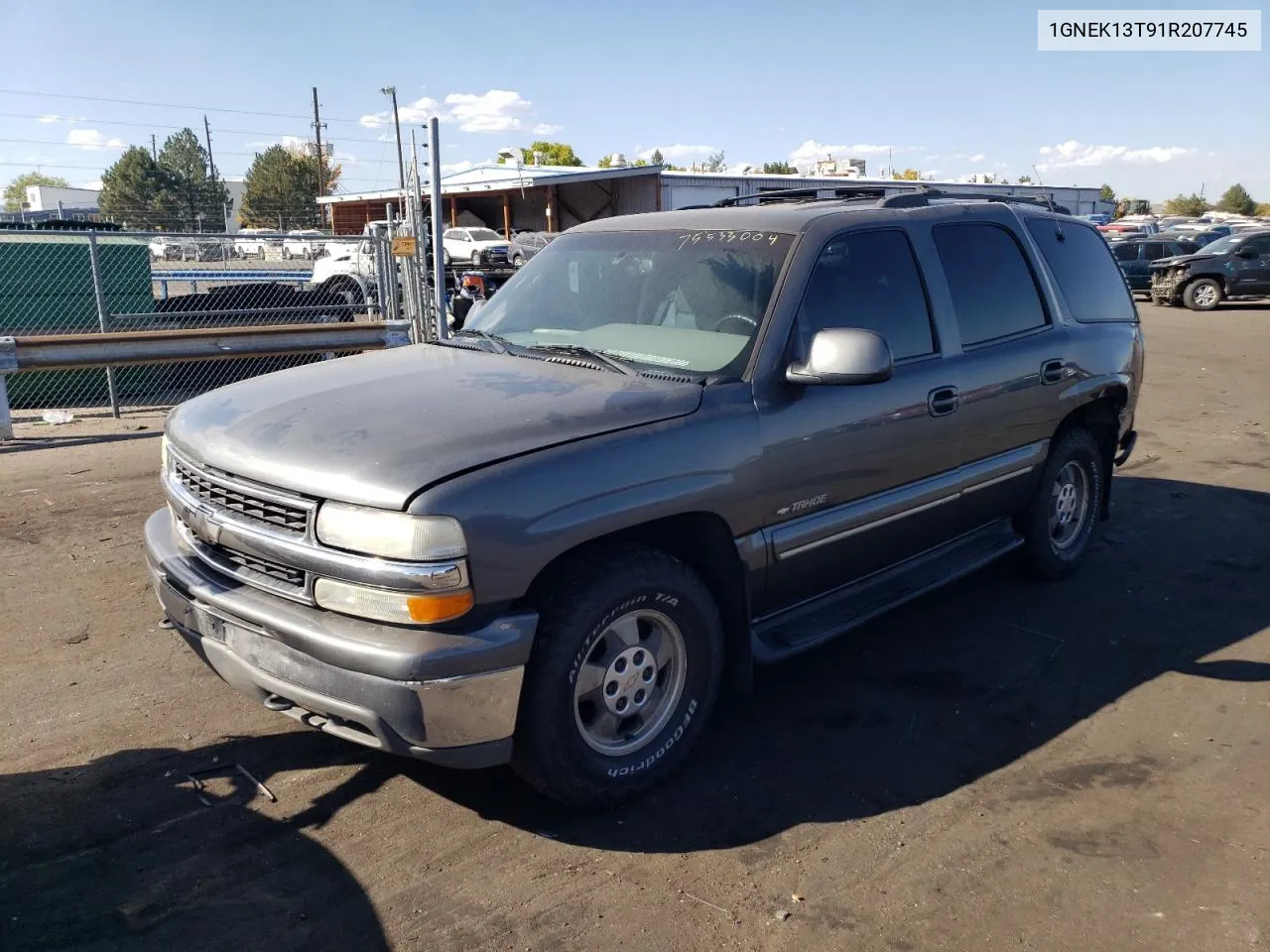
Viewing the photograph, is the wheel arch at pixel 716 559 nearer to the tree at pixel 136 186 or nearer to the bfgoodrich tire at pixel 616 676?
the bfgoodrich tire at pixel 616 676

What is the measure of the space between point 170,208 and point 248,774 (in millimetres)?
69512

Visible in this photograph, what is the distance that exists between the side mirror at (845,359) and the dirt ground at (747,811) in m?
1.40

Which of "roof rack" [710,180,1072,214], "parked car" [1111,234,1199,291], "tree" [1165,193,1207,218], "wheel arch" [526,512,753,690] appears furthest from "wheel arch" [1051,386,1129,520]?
"tree" [1165,193,1207,218]

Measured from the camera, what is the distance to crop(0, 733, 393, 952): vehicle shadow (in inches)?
110

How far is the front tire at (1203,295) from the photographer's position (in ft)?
79.3

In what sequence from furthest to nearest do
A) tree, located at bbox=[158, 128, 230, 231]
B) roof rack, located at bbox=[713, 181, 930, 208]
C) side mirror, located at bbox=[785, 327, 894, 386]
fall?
tree, located at bbox=[158, 128, 230, 231], roof rack, located at bbox=[713, 181, 930, 208], side mirror, located at bbox=[785, 327, 894, 386]

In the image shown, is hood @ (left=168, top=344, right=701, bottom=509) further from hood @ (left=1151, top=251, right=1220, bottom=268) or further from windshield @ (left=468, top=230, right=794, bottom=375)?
hood @ (left=1151, top=251, right=1220, bottom=268)

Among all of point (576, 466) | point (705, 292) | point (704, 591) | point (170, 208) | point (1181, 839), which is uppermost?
point (170, 208)

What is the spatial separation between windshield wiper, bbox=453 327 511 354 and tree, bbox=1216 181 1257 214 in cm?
11357

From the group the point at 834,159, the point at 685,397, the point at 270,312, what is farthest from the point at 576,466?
the point at 834,159

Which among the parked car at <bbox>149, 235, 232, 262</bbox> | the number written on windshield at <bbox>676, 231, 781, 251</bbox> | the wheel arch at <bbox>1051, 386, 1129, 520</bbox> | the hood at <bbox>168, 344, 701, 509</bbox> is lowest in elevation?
the wheel arch at <bbox>1051, 386, 1129, 520</bbox>

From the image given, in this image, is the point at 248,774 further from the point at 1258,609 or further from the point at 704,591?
the point at 1258,609

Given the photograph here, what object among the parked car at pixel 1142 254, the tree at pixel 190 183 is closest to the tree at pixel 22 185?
the tree at pixel 190 183

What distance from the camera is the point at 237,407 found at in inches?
143
